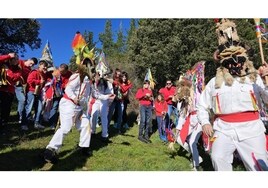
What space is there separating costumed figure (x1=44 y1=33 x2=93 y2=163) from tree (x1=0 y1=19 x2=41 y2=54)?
23.5 feet

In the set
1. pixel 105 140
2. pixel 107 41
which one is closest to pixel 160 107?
pixel 105 140

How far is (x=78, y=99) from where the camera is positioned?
21.4 feet

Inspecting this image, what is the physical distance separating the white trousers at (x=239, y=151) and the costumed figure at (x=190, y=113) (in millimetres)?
2566

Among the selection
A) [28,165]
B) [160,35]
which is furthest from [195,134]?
[160,35]

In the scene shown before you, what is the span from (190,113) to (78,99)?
2.47 metres

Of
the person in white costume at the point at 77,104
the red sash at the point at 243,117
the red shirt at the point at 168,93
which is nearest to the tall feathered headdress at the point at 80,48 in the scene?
the person in white costume at the point at 77,104

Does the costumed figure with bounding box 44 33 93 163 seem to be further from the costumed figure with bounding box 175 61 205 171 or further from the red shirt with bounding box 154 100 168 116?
the red shirt with bounding box 154 100 168 116

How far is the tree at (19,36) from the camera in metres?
13.5

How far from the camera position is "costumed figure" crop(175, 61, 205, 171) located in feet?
22.9

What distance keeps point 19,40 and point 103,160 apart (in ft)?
30.6

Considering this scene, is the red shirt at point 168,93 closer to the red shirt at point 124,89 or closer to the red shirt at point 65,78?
the red shirt at point 124,89

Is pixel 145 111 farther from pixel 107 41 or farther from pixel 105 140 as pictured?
pixel 107 41
